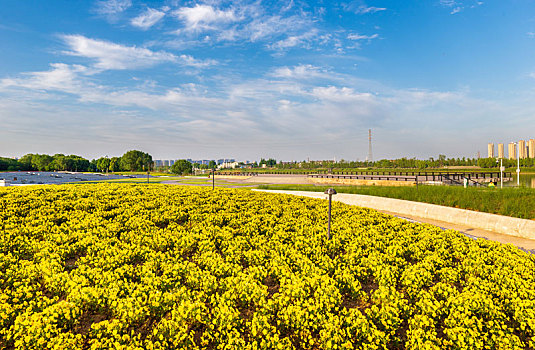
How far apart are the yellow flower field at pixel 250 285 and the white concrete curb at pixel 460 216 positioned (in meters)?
4.90

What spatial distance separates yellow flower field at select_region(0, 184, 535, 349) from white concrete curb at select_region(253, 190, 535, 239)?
4.90 metres

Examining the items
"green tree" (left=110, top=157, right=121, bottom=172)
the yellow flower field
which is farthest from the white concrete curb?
"green tree" (left=110, top=157, right=121, bottom=172)

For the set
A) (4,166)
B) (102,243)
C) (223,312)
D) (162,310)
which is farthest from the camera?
(4,166)

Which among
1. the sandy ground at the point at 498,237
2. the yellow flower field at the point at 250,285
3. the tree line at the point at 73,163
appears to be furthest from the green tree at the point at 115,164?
the sandy ground at the point at 498,237

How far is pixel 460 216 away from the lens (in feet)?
43.2

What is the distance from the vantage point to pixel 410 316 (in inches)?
182

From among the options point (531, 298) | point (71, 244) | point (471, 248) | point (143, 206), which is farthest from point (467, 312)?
point (143, 206)

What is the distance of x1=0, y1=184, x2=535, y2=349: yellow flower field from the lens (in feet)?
12.9

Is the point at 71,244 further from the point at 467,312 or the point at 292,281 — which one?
the point at 467,312

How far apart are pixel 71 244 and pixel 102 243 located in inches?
35.2

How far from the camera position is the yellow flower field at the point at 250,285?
393 cm

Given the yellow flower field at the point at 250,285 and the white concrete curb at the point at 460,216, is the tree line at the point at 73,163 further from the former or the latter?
the yellow flower field at the point at 250,285

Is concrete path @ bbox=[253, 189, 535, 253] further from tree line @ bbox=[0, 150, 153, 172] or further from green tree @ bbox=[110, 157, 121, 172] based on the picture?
green tree @ bbox=[110, 157, 121, 172]

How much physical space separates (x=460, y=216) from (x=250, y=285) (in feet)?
41.2
